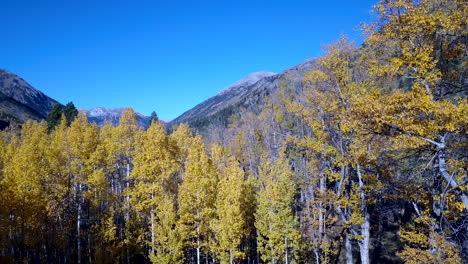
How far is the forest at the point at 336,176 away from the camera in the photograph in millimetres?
9922

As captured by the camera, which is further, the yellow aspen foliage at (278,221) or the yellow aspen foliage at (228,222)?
the yellow aspen foliage at (278,221)

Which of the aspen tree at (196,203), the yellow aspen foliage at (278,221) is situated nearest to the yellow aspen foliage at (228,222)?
the aspen tree at (196,203)

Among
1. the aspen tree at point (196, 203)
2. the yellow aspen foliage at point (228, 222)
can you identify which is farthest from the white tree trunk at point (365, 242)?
the aspen tree at point (196, 203)

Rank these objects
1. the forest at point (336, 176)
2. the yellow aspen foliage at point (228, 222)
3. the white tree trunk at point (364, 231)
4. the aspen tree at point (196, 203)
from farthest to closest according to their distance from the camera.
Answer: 1. the aspen tree at point (196, 203)
2. the yellow aspen foliage at point (228, 222)
3. the white tree trunk at point (364, 231)
4. the forest at point (336, 176)

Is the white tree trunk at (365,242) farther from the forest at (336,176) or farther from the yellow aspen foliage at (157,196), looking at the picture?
the yellow aspen foliage at (157,196)

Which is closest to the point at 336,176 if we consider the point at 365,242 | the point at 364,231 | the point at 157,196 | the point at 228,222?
the point at 364,231

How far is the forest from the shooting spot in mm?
9922

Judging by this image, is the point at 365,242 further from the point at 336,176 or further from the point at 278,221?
the point at 278,221

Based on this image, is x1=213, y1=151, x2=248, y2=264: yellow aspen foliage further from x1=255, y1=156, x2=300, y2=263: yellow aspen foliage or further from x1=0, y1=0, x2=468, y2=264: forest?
x1=255, y1=156, x2=300, y2=263: yellow aspen foliage

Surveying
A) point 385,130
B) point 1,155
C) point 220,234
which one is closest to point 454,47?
point 385,130

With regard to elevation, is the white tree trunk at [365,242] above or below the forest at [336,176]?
below

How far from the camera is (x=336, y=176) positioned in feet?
53.5

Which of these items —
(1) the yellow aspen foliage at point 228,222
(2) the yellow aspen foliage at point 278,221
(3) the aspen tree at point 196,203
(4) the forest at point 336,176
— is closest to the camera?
(4) the forest at point 336,176

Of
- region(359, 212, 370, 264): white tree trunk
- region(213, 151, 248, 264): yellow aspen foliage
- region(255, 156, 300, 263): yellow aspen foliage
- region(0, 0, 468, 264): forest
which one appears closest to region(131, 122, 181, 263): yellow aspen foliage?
region(0, 0, 468, 264): forest
